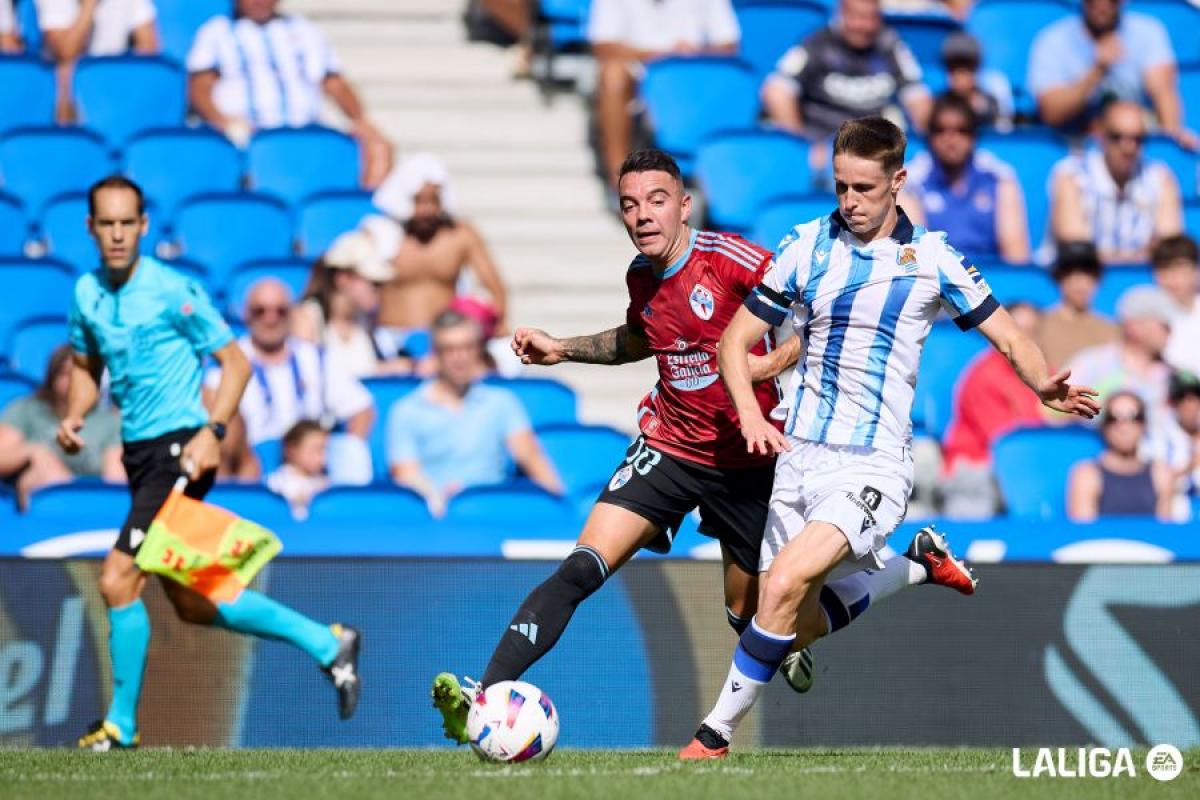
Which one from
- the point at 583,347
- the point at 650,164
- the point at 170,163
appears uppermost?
the point at 650,164

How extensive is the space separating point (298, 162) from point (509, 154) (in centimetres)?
169

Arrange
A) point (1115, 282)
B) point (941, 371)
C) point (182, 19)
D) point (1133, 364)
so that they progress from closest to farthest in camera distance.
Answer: point (1133, 364) → point (941, 371) → point (1115, 282) → point (182, 19)

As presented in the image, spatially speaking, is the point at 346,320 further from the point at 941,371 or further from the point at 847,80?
the point at 847,80

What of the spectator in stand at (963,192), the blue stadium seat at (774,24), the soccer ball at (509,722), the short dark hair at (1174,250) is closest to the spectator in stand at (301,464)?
the soccer ball at (509,722)

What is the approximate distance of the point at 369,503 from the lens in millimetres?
9148

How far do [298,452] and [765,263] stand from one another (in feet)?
12.8

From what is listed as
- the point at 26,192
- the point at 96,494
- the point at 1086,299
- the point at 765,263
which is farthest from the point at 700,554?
the point at 26,192

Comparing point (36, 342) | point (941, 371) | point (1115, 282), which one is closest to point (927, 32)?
point (1115, 282)

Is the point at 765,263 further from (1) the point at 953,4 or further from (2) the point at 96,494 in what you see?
(1) the point at 953,4

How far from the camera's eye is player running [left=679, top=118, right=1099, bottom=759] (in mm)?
6234

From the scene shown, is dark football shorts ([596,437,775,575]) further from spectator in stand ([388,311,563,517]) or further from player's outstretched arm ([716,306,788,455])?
spectator in stand ([388,311,563,517])

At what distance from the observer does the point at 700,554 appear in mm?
8422

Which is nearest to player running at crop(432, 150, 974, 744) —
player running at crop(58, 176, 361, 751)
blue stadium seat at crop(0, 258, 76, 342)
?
player running at crop(58, 176, 361, 751)

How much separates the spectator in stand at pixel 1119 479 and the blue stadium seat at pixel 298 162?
5166 mm
